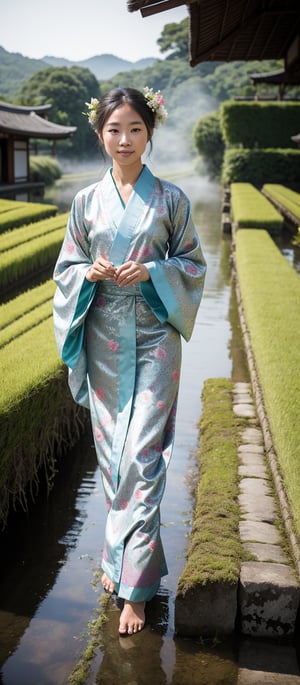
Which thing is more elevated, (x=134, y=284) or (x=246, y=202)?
(x=134, y=284)

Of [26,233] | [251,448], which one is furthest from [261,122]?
[251,448]

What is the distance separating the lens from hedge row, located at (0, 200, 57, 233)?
52.0 ft

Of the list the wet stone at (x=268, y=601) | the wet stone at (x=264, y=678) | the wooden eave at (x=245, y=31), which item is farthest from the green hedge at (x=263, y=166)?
the wet stone at (x=264, y=678)

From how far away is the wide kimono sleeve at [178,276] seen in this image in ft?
11.1

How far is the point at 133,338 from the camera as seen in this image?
3.44 m

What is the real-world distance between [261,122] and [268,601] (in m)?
34.0

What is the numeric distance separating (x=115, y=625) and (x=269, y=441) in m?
1.73

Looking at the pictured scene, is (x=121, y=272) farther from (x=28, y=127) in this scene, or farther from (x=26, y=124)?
(x=26, y=124)

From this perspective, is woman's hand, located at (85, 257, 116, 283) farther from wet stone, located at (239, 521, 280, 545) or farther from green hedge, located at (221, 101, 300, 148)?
green hedge, located at (221, 101, 300, 148)

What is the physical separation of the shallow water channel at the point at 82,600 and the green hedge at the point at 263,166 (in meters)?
27.2

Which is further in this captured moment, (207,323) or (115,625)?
(207,323)

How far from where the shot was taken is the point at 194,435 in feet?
19.0

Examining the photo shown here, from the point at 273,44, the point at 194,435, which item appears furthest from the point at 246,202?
the point at 194,435

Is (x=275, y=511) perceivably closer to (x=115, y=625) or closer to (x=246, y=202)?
(x=115, y=625)
